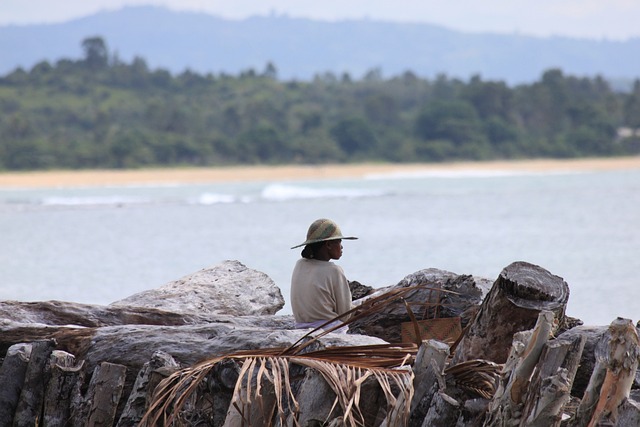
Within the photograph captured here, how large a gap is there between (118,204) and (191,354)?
3329 centimetres

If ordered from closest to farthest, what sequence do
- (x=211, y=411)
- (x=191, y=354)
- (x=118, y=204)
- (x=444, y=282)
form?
(x=211, y=411), (x=191, y=354), (x=444, y=282), (x=118, y=204)

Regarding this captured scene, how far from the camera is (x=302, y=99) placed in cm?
7006

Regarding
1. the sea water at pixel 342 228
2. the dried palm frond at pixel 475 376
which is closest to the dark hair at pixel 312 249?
the dried palm frond at pixel 475 376

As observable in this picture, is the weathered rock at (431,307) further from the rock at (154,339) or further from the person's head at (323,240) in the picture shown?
the rock at (154,339)

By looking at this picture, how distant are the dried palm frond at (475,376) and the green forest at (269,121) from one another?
151 feet

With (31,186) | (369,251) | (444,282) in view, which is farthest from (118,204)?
(444,282)

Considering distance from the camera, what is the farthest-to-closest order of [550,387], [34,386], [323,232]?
[323,232], [34,386], [550,387]

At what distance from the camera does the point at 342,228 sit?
29141 mm

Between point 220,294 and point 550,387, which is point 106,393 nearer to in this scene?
point 550,387

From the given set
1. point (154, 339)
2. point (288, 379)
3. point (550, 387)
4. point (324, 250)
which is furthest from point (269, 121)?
point (550, 387)

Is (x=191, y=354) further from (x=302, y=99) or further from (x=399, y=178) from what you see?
(x=302, y=99)

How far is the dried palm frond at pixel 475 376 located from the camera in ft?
12.2

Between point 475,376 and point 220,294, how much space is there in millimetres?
3220

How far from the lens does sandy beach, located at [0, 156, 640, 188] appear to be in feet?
148
